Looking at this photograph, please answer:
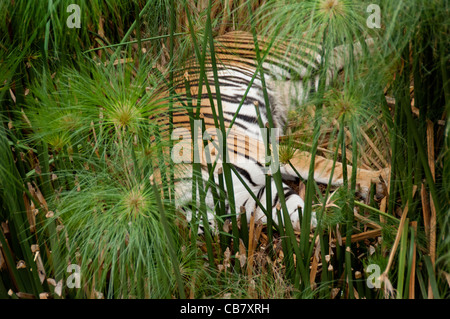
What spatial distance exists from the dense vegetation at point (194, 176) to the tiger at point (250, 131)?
0.03 metres

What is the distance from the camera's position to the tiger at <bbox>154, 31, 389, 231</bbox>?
63cm

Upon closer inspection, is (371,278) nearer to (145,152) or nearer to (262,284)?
(262,284)

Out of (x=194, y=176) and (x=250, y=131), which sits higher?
(x=250, y=131)

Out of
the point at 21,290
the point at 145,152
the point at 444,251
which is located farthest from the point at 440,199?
the point at 21,290

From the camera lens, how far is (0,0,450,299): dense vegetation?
1.83 ft

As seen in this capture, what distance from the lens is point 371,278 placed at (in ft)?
2.09

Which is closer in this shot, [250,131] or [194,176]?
[194,176]

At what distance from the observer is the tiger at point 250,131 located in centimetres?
63

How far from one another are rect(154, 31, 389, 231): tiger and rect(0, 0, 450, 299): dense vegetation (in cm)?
3

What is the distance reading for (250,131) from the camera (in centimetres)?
137

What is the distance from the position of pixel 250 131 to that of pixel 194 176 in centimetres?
74

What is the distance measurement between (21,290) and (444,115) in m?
0.66
